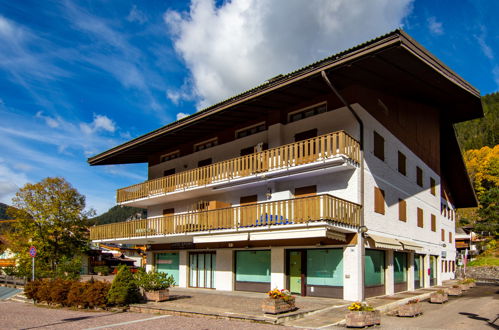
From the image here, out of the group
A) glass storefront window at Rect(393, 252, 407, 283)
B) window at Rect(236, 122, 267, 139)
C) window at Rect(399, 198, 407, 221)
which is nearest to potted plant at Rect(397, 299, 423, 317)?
glass storefront window at Rect(393, 252, 407, 283)

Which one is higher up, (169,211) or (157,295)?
(169,211)

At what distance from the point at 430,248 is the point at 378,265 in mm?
8975

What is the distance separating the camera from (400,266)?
896 inches

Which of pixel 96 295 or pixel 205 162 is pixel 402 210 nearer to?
pixel 205 162

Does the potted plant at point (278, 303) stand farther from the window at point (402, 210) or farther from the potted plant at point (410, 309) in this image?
the window at point (402, 210)

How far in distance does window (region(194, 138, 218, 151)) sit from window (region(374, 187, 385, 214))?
32.2 feet

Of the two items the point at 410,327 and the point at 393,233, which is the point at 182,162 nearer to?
the point at 393,233

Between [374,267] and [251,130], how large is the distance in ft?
30.3

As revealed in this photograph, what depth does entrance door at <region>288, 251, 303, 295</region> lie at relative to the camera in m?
19.4

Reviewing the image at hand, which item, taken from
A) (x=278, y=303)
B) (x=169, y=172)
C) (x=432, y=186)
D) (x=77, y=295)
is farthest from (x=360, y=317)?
(x=169, y=172)

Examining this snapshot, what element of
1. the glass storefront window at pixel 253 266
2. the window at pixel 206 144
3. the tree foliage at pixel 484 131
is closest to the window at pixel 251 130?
the window at pixel 206 144

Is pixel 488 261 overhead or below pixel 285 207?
below

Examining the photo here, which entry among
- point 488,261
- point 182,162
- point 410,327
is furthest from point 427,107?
point 488,261

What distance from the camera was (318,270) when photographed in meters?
18.8
